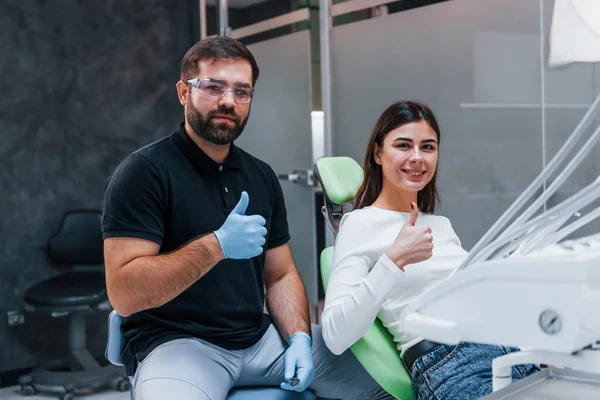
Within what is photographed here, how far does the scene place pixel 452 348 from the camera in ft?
4.80

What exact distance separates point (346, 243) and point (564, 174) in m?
0.82

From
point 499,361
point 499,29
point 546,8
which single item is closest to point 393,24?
point 499,29

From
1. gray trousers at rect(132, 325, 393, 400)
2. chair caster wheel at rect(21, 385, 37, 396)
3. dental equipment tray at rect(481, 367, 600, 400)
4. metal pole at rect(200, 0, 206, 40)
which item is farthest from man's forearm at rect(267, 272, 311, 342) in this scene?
metal pole at rect(200, 0, 206, 40)

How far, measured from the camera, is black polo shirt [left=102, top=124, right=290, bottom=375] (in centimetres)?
161

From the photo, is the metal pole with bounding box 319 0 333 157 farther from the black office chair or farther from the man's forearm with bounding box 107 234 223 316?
the man's forearm with bounding box 107 234 223 316

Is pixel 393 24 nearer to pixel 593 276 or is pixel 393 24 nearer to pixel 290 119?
pixel 290 119

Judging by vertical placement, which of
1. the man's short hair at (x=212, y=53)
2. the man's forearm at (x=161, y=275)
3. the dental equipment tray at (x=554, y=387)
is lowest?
the dental equipment tray at (x=554, y=387)

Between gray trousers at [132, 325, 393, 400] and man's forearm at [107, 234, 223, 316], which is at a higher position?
man's forearm at [107, 234, 223, 316]

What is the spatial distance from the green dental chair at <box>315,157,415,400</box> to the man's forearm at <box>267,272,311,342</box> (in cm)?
13

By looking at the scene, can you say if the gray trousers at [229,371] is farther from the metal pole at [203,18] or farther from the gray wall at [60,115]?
the metal pole at [203,18]

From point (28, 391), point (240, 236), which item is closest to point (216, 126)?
point (240, 236)

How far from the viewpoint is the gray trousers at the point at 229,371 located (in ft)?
4.88

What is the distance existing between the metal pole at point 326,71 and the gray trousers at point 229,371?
164cm

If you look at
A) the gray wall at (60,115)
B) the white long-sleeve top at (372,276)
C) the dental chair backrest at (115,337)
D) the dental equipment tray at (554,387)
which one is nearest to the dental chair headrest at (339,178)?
the white long-sleeve top at (372,276)
